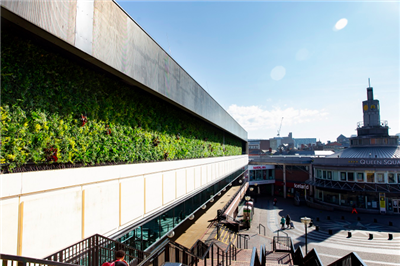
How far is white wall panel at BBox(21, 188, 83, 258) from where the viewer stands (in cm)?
462

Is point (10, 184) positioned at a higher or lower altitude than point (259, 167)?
higher

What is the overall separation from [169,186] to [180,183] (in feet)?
4.29

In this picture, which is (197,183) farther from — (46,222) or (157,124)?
(46,222)

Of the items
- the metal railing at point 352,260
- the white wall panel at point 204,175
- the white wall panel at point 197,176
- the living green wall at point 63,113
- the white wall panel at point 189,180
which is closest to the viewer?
the living green wall at point 63,113

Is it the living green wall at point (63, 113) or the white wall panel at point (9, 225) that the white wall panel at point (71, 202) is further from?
the living green wall at point (63, 113)

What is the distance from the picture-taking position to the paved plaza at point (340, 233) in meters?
19.1

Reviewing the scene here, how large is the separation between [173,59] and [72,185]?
705 cm

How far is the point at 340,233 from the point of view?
2541cm

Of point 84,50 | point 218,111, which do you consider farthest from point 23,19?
point 218,111

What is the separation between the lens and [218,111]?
19.6 meters

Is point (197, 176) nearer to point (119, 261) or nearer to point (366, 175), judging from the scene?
point (119, 261)

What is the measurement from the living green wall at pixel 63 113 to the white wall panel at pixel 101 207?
84 cm

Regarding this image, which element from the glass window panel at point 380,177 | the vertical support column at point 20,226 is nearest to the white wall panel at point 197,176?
the vertical support column at point 20,226

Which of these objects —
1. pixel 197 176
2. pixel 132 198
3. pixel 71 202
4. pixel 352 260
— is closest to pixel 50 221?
pixel 71 202
